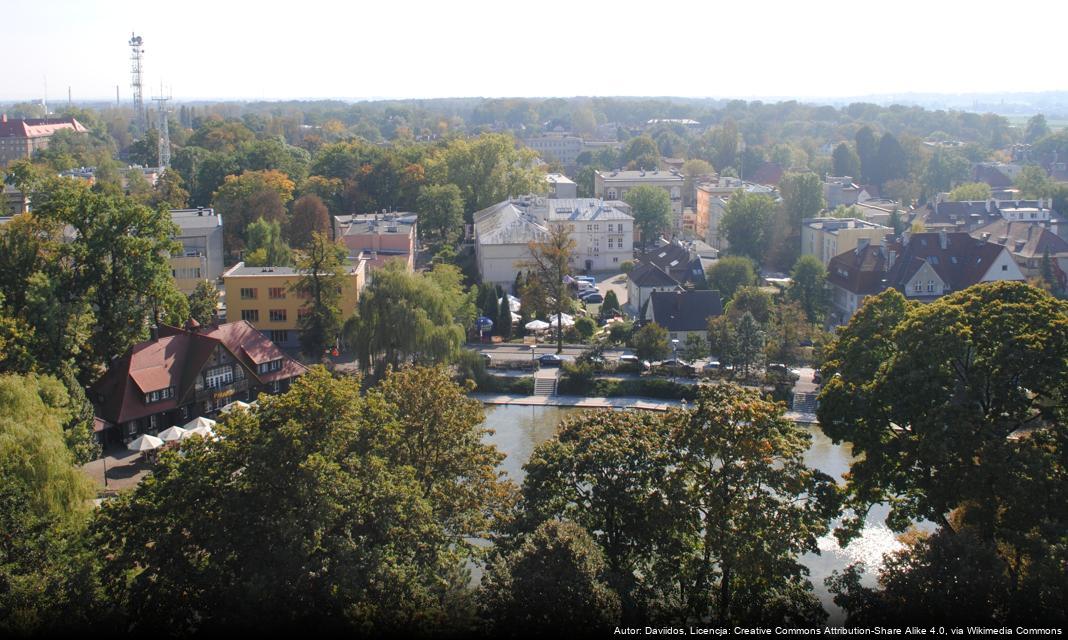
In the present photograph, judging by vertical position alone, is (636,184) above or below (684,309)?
above

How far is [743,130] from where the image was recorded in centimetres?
9475

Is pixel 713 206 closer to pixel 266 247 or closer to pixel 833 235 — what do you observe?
pixel 833 235

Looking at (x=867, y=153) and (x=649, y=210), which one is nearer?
(x=649, y=210)

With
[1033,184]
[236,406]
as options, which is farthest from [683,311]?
[1033,184]

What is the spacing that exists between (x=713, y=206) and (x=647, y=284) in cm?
1577

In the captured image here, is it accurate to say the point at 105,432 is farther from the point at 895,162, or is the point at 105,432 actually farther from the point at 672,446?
the point at 895,162

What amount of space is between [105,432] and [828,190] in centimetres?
3573

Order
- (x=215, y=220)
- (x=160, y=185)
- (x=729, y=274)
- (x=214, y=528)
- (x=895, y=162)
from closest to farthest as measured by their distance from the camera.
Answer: (x=214, y=528) < (x=729, y=274) < (x=215, y=220) < (x=160, y=185) < (x=895, y=162)

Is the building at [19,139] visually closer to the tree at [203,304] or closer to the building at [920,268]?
the tree at [203,304]

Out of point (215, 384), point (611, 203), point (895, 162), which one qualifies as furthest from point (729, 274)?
point (895, 162)

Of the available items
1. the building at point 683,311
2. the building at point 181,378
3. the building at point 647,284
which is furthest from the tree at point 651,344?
the building at point 181,378

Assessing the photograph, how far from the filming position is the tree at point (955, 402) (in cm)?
998

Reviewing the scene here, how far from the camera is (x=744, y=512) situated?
Result: 9.38 metres

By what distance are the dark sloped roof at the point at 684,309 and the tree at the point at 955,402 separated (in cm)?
1115
